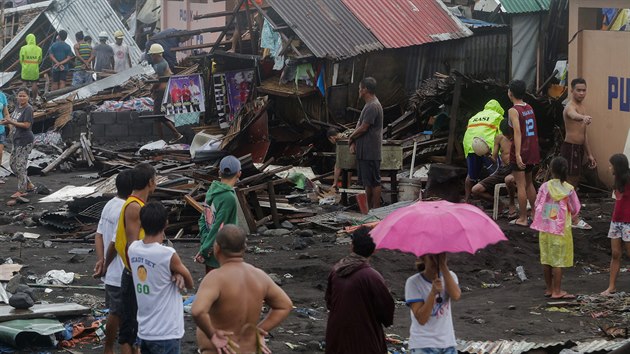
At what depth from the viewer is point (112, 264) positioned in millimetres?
8477

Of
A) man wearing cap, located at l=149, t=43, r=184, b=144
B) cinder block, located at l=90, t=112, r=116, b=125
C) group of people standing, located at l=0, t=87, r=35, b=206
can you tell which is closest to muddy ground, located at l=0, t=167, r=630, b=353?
group of people standing, located at l=0, t=87, r=35, b=206

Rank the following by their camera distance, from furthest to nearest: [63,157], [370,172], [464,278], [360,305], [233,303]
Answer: [63,157] < [370,172] < [464,278] < [360,305] < [233,303]

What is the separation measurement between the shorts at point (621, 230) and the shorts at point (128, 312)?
5230 mm

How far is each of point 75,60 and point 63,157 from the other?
7.96m

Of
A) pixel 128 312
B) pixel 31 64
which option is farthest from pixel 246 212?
pixel 31 64

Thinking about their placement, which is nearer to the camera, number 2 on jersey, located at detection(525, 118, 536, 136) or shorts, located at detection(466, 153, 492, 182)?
number 2 on jersey, located at detection(525, 118, 536, 136)

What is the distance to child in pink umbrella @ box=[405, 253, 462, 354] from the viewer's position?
6.73 meters

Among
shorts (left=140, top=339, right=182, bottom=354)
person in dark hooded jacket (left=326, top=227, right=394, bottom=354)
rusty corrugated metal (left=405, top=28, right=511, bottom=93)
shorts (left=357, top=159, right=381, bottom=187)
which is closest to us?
person in dark hooded jacket (left=326, top=227, right=394, bottom=354)

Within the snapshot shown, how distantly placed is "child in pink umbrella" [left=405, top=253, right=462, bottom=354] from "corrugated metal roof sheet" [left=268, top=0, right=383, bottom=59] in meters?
12.9

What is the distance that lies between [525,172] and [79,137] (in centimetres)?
1176

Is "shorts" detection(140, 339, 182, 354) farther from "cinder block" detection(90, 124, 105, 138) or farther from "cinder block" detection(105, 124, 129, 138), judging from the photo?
"cinder block" detection(105, 124, 129, 138)

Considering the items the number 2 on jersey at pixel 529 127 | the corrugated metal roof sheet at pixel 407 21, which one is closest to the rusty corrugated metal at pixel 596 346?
the number 2 on jersey at pixel 529 127

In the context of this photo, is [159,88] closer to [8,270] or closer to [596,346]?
[8,270]

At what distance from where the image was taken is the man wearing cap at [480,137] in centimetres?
1507
